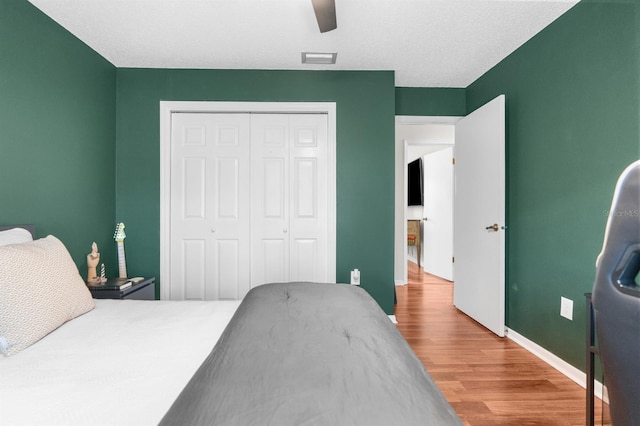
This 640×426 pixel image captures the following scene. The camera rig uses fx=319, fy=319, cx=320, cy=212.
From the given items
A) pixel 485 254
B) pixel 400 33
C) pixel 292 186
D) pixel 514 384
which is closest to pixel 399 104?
pixel 400 33

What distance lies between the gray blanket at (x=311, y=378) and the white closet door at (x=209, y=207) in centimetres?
203

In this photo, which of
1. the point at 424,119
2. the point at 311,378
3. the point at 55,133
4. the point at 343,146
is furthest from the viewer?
the point at 424,119

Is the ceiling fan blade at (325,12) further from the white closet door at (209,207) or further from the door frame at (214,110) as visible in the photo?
the white closet door at (209,207)

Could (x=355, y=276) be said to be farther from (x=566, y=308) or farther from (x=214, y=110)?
(x=214, y=110)

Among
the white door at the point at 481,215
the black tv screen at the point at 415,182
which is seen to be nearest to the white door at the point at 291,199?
the white door at the point at 481,215

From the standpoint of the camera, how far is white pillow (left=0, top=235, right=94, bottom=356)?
1163mm

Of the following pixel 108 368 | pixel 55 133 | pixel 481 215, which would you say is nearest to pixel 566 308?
pixel 481 215

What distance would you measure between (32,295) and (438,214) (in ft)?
18.0

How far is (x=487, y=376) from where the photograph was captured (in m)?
2.20

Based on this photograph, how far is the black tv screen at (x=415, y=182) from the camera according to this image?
255 inches

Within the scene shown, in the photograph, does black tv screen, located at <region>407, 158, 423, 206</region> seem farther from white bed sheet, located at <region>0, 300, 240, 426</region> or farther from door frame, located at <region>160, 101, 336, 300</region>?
white bed sheet, located at <region>0, 300, 240, 426</region>

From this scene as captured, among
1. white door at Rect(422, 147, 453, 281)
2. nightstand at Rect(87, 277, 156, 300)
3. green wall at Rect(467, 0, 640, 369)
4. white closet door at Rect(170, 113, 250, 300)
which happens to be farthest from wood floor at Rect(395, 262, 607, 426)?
nightstand at Rect(87, 277, 156, 300)

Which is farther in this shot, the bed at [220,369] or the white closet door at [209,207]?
the white closet door at [209,207]

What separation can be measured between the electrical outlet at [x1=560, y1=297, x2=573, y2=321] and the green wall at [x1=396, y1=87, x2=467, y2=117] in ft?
7.27
